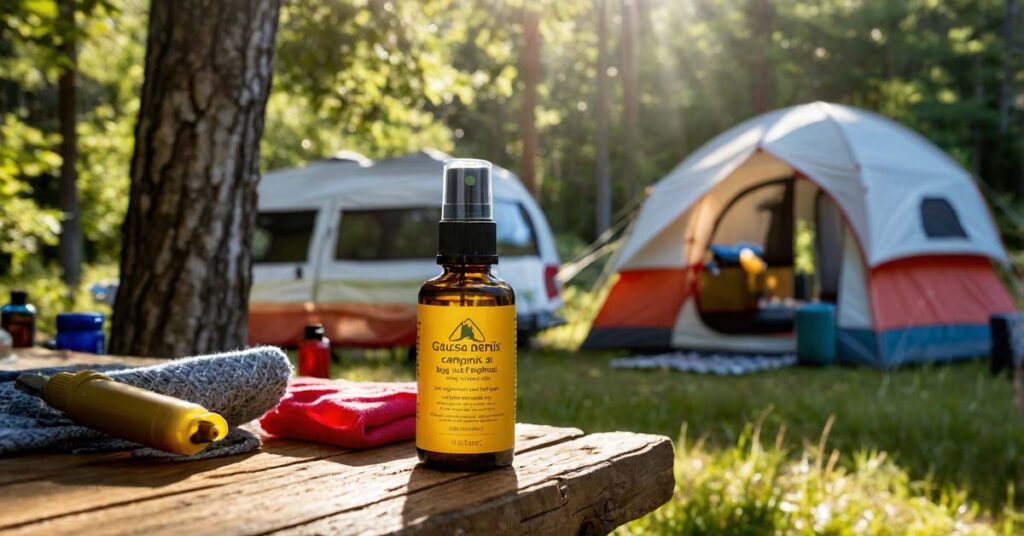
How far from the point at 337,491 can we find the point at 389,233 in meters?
7.40

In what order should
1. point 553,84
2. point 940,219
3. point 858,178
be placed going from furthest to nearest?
point 553,84 → point 940,219 → point 858,178

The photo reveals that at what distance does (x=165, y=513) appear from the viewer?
0.97 metres

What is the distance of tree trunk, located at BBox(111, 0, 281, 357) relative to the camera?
3.17 metres

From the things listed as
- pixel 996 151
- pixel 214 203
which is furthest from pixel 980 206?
pixel 996 151

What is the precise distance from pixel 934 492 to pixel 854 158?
187 inches

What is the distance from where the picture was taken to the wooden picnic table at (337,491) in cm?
95

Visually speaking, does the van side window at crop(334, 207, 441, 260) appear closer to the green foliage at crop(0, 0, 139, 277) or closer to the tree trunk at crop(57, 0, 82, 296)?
the green foliage at crop(0, 0, 139, 277)

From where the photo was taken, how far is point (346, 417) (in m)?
1.36

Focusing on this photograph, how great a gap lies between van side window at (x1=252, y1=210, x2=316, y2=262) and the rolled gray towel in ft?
23.9

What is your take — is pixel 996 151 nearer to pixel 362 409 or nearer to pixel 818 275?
pixel 818 275

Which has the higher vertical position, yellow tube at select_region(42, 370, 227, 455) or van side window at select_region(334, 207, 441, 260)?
van side window at select_region(334, 207, 441, 260)

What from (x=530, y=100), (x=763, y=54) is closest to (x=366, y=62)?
(x=530, y=100)

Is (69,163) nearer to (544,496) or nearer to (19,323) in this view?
(19,323)

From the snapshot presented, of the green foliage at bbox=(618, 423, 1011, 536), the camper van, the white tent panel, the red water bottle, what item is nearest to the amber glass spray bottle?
the red water bottle
